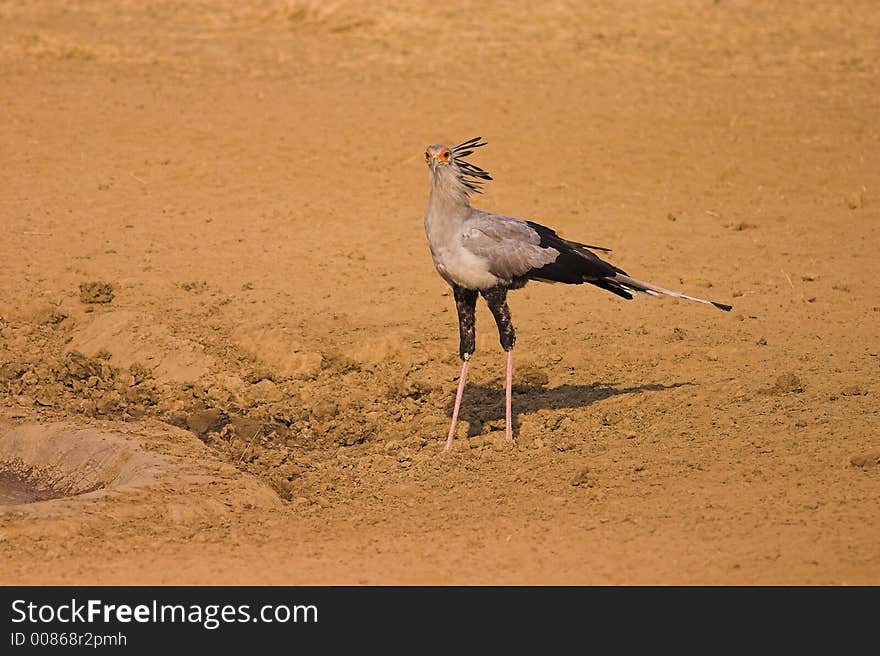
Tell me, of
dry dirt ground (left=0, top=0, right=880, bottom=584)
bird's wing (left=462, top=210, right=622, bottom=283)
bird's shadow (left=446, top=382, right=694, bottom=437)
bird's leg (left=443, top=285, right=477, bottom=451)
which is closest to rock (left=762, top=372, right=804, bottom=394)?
dry dirt ground (left=0, top=0, right=880, bottom=584)

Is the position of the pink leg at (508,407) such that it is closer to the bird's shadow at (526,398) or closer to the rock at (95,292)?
the bird's shadow at (526,398)

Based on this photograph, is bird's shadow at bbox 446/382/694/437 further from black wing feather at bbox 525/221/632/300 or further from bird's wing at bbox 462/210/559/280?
bird's wing at bbox 462/210/559/280

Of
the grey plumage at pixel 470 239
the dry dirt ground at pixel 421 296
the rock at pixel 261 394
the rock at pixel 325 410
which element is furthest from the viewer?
the rock at pixel 261 394

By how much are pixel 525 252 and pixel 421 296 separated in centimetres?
279

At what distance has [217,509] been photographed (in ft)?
20.7

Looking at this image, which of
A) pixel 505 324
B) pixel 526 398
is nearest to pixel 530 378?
pixel 526 398

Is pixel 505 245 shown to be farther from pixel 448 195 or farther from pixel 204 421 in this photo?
pixel 204 421

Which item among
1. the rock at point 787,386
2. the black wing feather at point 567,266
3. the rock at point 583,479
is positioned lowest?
the rock at point 583,479

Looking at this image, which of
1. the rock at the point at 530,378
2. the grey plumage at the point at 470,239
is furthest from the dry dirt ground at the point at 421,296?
the grey plumage at the point at 470,239

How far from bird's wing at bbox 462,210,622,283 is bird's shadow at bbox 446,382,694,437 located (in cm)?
94

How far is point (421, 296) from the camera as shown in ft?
32.1

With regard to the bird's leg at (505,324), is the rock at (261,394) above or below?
below

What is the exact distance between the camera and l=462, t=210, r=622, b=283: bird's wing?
6.95m

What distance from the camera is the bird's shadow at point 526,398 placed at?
7883 mm
